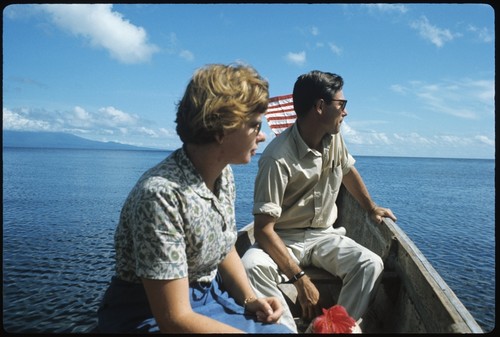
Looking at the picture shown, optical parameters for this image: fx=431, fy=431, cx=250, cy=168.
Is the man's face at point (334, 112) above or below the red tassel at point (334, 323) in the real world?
above

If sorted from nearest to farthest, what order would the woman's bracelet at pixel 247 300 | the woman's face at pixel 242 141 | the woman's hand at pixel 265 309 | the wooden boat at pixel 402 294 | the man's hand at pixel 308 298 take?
the woman's face at pixel 242 141, the woman's hand at pixel 265 309, the woman's bracelet at pixel 247 300, the wooden boat at pixel 402 294, the man's hand at pixel 308 298

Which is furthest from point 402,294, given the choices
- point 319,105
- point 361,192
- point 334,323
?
point 319,105

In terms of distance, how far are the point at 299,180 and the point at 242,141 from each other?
1.89 metres

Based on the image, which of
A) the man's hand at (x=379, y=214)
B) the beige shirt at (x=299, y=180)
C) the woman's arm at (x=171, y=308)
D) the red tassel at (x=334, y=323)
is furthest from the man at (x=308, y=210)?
the woman's arm at (x=171, y=308)

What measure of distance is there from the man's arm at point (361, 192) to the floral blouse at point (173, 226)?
275cm

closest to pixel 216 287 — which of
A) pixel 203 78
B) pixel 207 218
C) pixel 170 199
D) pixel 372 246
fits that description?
pixel 207 218

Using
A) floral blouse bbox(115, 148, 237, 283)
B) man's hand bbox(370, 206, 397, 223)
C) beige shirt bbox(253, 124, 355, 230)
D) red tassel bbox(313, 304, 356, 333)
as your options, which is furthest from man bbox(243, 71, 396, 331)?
floral blouse bbox(115, 148, 237, 283)

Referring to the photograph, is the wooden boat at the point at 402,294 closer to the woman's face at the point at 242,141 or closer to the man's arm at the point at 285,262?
the man's arm at the point at 285,262

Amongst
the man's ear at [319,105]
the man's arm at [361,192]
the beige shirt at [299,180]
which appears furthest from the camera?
the man's arm at [361,192]

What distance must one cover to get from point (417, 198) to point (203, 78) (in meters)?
34.3

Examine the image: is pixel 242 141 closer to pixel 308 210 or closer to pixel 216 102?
pixel 216 102

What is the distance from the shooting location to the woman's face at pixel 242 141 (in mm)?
2123

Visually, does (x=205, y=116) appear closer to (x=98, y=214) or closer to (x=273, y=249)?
(x=273, y=249)

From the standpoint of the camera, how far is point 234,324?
217 centimetres
